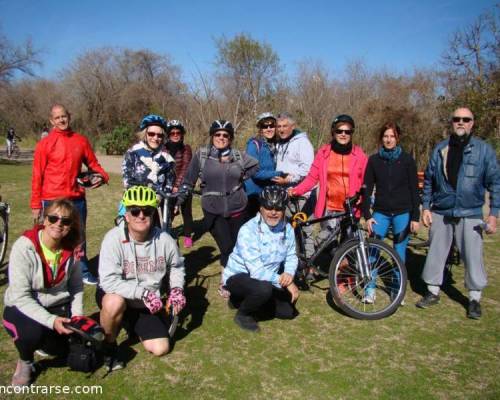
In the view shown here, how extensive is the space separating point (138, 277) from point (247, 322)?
3.80 ft

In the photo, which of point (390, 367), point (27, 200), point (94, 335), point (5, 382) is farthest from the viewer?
point (27, 200)

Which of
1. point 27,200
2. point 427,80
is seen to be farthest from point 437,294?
point 427,80

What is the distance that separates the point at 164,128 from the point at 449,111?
13.9 metres

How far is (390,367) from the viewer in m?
3.32

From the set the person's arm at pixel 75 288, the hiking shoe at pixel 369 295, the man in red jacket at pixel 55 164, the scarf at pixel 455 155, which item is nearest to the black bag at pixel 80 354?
the person's arm at pixel 75 288

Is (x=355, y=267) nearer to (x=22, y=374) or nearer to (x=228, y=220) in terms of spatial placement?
(x=228, y=220)

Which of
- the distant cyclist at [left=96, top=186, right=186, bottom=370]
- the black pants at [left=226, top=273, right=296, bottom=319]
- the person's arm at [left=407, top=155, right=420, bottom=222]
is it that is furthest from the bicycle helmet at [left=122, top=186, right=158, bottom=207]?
the person's arm at [left=407, top=155, right=420, bottom=222]

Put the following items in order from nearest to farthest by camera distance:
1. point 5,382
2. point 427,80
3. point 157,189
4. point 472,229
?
point 5,382, point 472,229, point 157,189, point 427,80

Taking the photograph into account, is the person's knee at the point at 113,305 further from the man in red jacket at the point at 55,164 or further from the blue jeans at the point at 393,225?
the blue jeans at the point at 393,225

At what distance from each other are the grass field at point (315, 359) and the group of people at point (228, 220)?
19 cm

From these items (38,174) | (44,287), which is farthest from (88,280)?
(44,287)

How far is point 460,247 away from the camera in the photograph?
13.9 ft

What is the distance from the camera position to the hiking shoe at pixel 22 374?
2936 mm

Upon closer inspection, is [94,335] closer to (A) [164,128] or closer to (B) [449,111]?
(A) [164,128]
